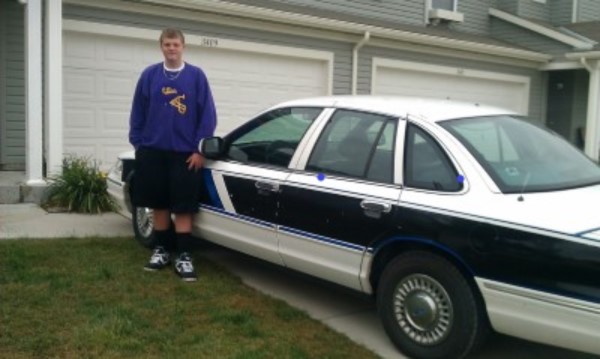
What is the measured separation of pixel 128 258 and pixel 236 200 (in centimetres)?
138

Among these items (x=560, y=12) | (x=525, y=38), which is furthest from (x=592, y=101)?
(x=560, y=12)

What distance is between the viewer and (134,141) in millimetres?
5355

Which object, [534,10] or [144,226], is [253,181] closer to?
[144,226]

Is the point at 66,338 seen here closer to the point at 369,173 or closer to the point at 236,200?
the point at 236,200

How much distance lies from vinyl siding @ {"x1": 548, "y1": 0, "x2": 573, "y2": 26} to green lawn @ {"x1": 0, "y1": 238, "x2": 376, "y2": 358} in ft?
50.3

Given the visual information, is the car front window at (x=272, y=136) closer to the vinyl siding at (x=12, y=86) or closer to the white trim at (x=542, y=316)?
the white trim at (x=542, y=316)

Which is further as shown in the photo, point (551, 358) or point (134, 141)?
point (134, 141)

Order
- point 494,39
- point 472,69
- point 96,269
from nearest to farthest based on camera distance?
1. point 96,269
2. point 472,69
3. point 494,39

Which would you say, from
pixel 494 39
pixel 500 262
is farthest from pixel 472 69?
pixel 500 262

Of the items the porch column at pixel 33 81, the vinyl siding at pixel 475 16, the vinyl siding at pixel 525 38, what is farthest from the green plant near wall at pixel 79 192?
the vinyl siding at pixel 525 38

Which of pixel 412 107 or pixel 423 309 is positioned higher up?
pixel 412 107

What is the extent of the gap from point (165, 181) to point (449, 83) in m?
9.92

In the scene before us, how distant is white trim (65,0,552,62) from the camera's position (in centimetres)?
959

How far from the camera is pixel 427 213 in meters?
3.86
